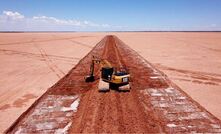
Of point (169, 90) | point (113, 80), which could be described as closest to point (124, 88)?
point (113, 80)

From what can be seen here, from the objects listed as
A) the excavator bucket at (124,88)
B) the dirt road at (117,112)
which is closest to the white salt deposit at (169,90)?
the dirt road at (117,112)

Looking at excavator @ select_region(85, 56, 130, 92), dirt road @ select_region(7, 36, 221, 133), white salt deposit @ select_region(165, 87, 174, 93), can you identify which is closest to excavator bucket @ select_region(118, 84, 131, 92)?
excavator @ select_region(85, 56, 130, 92)

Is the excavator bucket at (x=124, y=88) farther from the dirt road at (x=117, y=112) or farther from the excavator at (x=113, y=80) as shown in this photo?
the dirt road at (x=117, y=112)

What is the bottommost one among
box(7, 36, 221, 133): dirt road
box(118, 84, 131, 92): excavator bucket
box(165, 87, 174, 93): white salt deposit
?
box(7, 36, 221, 133): dirt road

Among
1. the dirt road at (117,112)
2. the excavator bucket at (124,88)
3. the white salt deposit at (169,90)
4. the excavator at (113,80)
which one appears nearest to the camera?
the dirt road at (117,112)

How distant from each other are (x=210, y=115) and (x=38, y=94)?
972cm

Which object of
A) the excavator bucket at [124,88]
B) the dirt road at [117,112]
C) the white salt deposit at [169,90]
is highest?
the excavator bucket at [124,88]

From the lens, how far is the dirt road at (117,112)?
9906mm

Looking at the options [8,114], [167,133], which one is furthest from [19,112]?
[167,133]

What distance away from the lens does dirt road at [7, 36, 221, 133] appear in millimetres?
9906

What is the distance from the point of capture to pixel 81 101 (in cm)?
1323

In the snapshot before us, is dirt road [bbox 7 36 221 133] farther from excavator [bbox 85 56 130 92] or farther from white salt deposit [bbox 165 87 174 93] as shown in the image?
excavator [bbox 85 56 130 92]

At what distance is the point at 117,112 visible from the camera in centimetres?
1155

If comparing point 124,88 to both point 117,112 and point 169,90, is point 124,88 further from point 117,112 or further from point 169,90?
point 117,112
